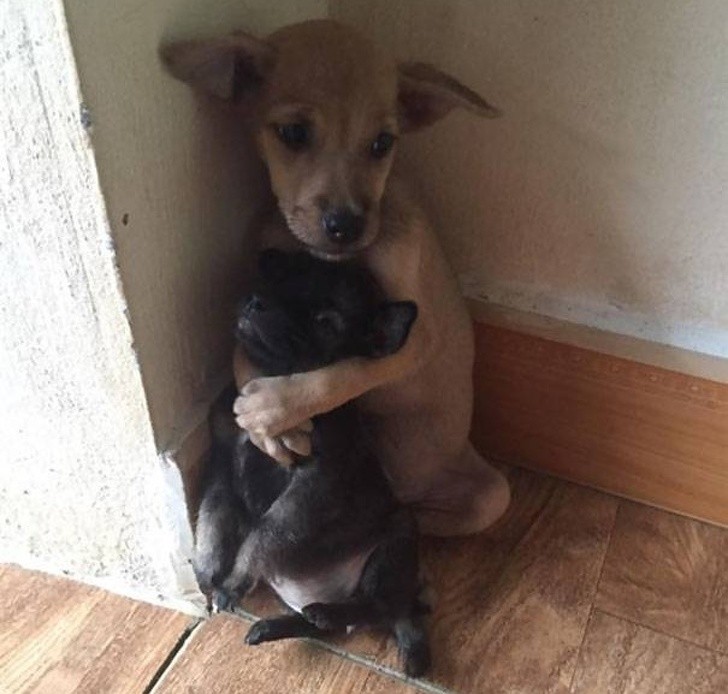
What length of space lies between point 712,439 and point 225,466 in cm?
76

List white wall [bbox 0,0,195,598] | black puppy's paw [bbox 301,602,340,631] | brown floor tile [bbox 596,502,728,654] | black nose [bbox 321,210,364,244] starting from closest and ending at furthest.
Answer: white wall [bbox 0,0,195,598] → black nose [bbox 321,210,364,244] → black puppy's paw [bbox 301,602,340,631] → brown floor tile [bbox 596,502,728,654]

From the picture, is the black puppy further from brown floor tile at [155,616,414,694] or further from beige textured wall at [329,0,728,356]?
beige textured wall at [329,0,728,356]

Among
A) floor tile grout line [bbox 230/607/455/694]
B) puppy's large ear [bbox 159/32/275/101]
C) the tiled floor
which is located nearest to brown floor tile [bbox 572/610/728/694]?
the tiled floor

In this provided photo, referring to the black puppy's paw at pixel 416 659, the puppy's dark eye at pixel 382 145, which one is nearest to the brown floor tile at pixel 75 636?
the black puppy's paw at pixel 416 659

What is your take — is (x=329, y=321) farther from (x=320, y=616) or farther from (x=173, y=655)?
(x=173, y=655)

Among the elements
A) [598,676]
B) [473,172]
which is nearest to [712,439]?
[598,676]

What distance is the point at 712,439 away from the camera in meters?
1.37

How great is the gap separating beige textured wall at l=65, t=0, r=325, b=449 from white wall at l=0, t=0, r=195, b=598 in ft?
0.08

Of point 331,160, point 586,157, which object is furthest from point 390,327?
point 586,157

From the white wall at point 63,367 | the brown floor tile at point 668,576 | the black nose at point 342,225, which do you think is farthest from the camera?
the brown floor tile at point 668,576

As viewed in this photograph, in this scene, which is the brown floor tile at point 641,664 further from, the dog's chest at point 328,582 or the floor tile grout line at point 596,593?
the dog's chest at point 328,582

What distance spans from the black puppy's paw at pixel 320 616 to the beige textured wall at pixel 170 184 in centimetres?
29

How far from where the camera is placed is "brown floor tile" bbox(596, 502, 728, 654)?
1.30 metres

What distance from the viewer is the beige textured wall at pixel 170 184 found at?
0.89 meters
